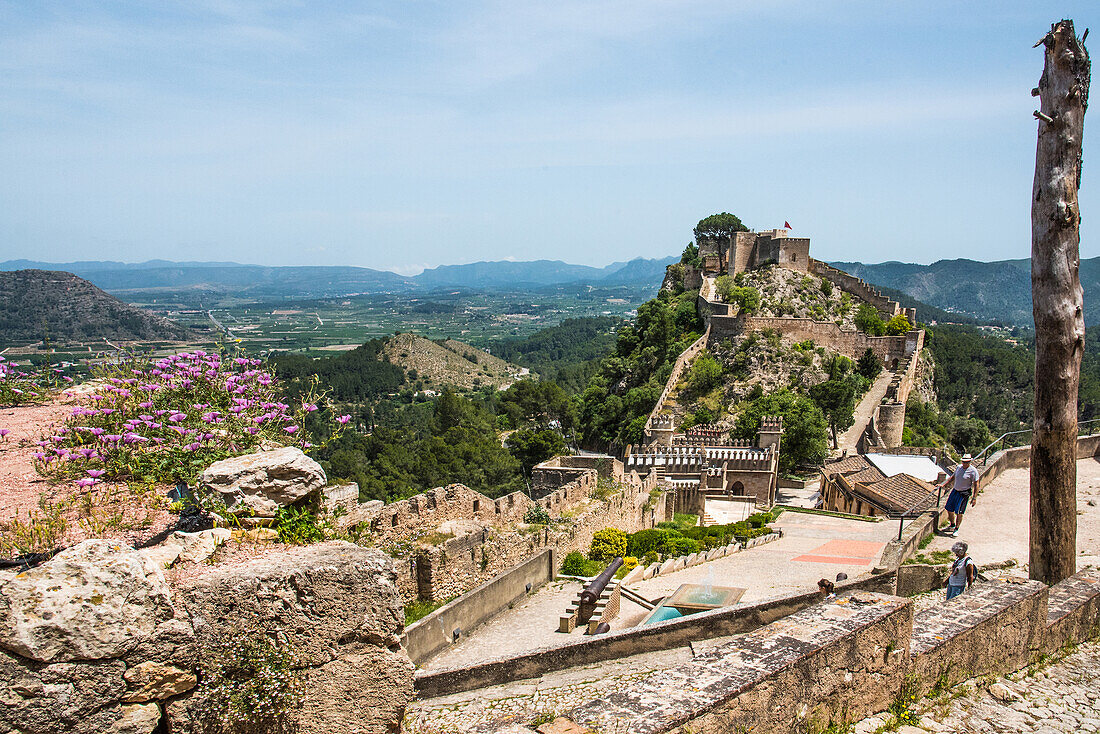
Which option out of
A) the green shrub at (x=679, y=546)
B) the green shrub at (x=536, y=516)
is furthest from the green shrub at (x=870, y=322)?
the green shrub at (x=536, y=516)

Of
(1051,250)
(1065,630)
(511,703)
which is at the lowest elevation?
(511,703)

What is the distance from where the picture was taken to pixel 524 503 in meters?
17.0

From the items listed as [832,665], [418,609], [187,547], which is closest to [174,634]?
[187,547]

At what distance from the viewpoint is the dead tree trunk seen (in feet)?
23.6

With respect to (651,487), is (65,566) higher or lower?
higher

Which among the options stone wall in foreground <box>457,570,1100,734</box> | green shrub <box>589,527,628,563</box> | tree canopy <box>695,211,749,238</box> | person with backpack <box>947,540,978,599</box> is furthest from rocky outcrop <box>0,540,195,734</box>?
tree canopy <box>695,211,749,238</box>

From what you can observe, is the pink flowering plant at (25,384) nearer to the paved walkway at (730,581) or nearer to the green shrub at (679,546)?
the paved walkway at (730,581)

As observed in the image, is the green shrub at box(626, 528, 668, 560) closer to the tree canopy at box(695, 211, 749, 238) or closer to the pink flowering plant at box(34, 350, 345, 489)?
the pink flowering plant at box(34, 350, 345, 489)

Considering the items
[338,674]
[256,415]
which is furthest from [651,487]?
[338,674]

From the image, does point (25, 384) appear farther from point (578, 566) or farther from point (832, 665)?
point (578, 566)

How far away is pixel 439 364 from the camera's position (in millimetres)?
133250

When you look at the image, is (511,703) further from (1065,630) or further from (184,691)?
(1065,630)

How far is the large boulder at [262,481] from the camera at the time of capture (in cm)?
458

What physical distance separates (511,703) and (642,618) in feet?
16.7
